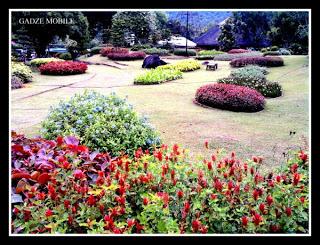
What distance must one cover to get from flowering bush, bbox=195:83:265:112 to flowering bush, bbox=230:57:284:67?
Answer: 1.36 feet

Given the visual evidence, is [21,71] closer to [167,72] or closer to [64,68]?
[64,68]

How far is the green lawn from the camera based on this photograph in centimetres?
462

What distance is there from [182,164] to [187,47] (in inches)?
75.8

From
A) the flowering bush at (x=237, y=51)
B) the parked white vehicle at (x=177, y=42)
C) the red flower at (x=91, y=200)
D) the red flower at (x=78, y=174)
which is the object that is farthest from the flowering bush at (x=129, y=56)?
the red flower at (x=91, y=200)

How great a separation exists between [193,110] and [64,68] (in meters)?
1.92

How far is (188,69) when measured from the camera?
17.4ft

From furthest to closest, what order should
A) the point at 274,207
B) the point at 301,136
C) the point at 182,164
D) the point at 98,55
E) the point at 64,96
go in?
the point at 64,96 < the point at 98,55 < the point at 301,136 < the point at 182,164 < the point at 274,207

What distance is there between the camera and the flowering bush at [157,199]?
2953 millimetres

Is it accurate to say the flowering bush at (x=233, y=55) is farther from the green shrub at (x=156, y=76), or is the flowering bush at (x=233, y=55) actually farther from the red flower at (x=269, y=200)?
the red flower at (x=269, y=200)

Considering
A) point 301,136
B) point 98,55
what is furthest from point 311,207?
point 98,55

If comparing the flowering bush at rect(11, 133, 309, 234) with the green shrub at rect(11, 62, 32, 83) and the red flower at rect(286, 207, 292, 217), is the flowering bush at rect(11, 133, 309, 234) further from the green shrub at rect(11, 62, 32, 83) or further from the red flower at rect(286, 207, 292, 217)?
the green shrub at rect(11, 62, 32, 83)

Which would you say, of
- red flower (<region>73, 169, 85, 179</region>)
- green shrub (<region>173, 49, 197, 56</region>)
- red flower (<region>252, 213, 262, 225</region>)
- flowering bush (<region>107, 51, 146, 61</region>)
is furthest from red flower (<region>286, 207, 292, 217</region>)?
flowering bush (<region>107, 51, 146, 61</region>)
